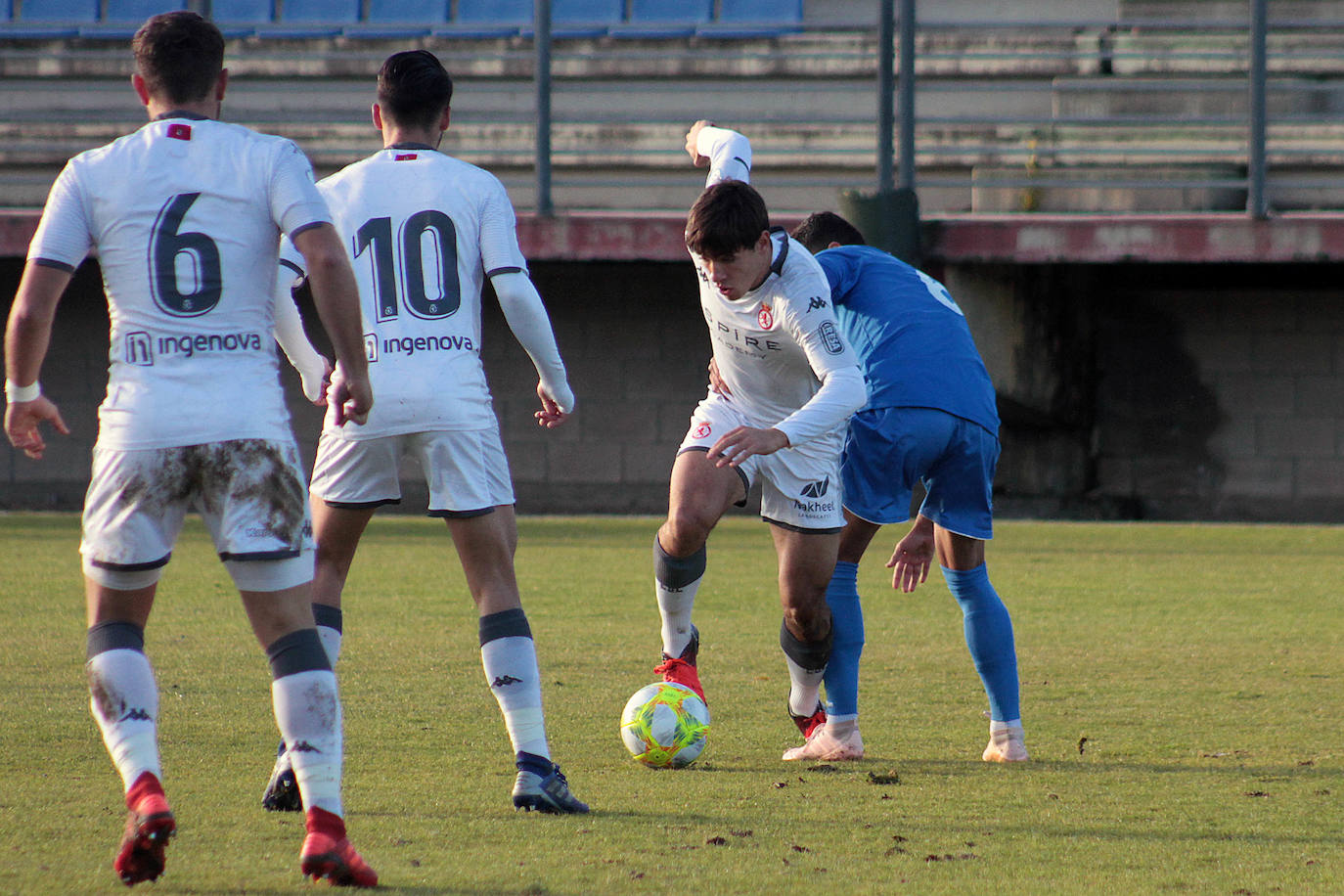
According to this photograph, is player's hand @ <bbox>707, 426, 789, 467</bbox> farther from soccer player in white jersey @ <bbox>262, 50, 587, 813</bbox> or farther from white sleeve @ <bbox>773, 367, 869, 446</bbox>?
soccer player in white jersey @ <bbox>262, 50, 587, 813</bbox>

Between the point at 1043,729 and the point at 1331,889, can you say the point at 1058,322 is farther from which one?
the point at 1331,889

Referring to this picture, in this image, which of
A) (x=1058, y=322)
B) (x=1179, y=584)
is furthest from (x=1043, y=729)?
(x=1058, y=322)

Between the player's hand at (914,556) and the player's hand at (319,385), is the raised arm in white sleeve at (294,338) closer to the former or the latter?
the player's hand at (319,385)

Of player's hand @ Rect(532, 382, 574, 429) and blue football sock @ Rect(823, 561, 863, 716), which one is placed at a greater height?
player's hand @ Rect(532, 382, 574, 429)

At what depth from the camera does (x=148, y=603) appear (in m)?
3.44

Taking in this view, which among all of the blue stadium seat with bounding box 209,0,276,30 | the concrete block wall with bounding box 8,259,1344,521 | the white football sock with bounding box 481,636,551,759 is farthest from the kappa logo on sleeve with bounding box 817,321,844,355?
the blue stadium seat with bounding box 209,0,276,30

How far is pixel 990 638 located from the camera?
4789mm

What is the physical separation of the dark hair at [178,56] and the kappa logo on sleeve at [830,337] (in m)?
1.79

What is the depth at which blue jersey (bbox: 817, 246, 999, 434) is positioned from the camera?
4836 millimetres

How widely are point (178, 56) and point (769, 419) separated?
222cm

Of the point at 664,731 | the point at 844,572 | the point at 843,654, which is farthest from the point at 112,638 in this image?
the point at 844,572

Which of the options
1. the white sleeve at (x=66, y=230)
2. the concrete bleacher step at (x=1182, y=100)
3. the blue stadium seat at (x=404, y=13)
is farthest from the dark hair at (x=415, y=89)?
the blue stadium seat at (x=404, y=13)

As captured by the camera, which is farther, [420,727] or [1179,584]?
[1179,584]

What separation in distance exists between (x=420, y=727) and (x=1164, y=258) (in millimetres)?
8975
